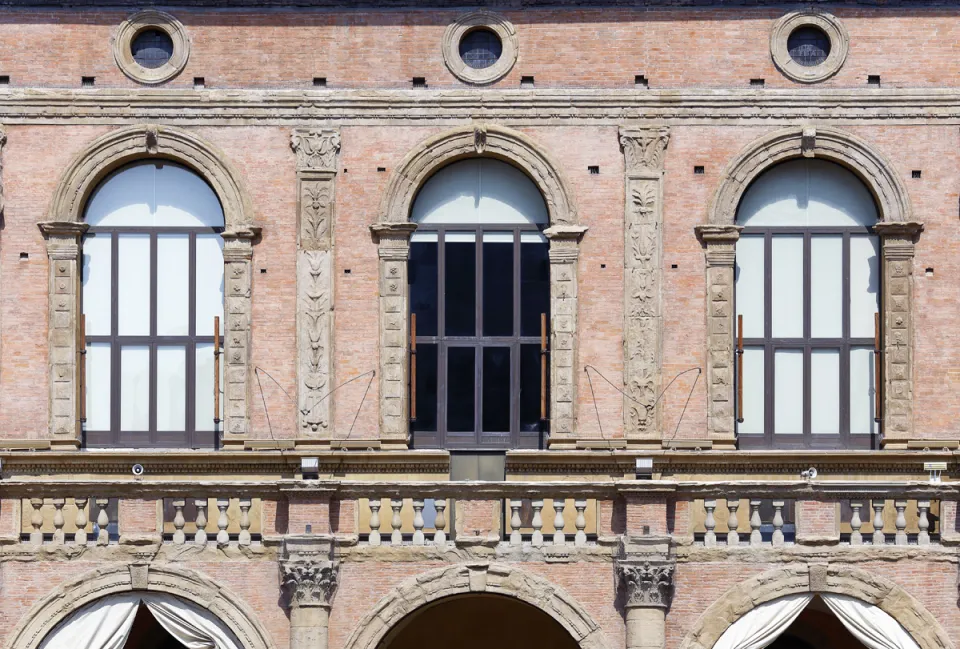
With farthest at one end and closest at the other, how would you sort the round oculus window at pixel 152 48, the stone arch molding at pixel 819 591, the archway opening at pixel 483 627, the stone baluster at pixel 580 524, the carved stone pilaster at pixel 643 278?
the archway opening at pixel 483 627, the round oculus window at pixel 152 48, the carved stone pilaster at pixel 643 278, the stone baluster at pixel 580 524, the stone arch molding at pixel 819 591

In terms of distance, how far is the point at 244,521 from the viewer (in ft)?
94.7

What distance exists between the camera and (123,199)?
3212 cm

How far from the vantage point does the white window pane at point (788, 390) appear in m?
31.9

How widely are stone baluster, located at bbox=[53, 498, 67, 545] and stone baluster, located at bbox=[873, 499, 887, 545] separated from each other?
12325 mm

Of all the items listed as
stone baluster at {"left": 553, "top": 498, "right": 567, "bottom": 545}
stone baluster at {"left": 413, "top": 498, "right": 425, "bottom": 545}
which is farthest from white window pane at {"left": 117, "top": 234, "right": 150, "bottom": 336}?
stone baluster at {"left": 553, "top": 498, "right": 567, "bottom": 545}

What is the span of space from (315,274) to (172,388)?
3.16m

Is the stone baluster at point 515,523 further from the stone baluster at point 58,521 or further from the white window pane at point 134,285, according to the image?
the white window pane at point 134,285

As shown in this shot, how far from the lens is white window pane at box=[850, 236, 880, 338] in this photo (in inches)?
1254

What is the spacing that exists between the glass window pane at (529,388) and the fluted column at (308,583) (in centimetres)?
470

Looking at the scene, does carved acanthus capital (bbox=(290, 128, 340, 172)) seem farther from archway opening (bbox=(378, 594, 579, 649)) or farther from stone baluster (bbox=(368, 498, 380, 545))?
archway opening (bbox=(378, 594, 579, 649))

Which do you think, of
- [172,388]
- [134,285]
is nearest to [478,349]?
[172,388]

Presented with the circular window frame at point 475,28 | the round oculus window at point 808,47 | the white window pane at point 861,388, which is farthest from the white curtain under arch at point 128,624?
the round oculus window at point 808,47

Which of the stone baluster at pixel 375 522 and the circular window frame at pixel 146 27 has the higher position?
the circular window frame at pixel 146 27

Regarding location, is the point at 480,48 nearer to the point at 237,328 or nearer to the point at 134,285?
the point at 237,328
